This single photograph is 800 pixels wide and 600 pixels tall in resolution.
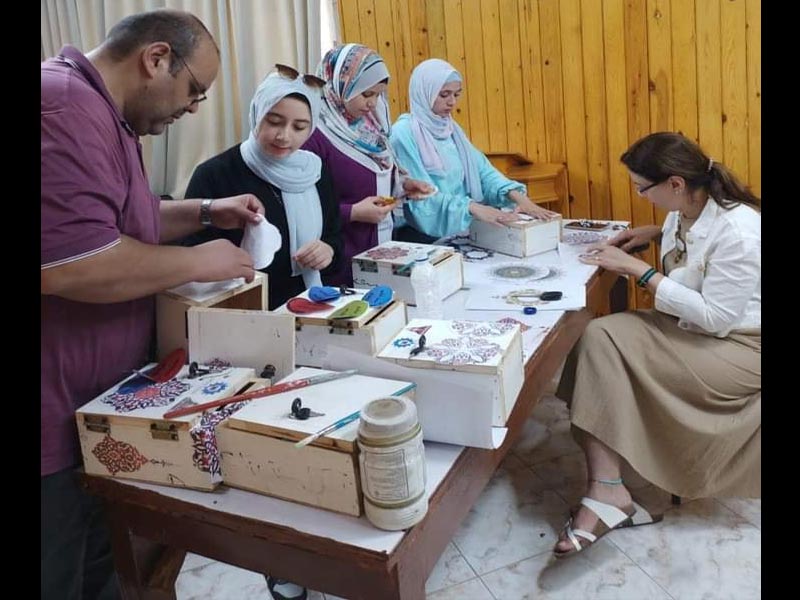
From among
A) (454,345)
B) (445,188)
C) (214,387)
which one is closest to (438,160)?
(445,188)

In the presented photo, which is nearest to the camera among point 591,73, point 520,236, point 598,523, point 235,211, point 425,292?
point 235,211

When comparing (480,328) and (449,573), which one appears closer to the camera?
(480,328)

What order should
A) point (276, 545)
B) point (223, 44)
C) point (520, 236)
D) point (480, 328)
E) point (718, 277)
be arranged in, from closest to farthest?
point (276, 545), point (480, 328), point (718, 277), point (520, 236), point (223, 44)

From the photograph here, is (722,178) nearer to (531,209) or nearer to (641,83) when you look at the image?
(531,209)

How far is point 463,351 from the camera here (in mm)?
1086

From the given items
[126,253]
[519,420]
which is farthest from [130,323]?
[519,420]

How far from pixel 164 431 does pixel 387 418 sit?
1.18 feet

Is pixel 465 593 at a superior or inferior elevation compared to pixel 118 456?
inferior

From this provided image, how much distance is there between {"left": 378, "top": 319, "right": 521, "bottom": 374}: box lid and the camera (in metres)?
1.05

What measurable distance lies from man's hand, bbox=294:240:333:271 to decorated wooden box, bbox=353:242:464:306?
8cm

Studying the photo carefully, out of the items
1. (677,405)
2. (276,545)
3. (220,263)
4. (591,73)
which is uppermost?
(591,73)

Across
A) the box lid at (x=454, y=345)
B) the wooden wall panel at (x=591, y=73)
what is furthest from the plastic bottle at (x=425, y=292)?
the wooden wall panel at (x=591, y=73)

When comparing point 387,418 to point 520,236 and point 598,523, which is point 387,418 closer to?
point 598,523
